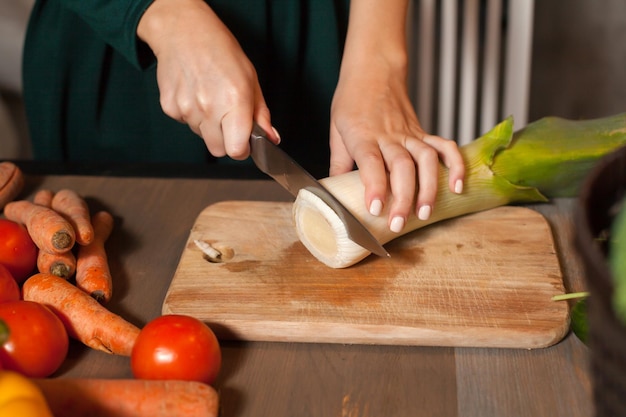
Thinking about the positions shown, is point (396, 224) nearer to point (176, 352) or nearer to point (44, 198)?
point (176, 352)

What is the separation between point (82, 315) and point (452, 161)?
630 millimetres

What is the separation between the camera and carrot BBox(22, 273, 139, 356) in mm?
995

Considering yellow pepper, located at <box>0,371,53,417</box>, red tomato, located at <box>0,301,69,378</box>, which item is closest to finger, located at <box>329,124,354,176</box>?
red tomato, located at <box>0,301,69,378</box>

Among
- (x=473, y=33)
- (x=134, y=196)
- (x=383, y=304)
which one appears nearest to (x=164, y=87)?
(x=134, y=196)

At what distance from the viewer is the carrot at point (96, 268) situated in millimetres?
1094

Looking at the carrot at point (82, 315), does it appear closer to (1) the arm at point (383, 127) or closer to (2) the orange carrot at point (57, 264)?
(2) the orange carrot at point (57, 264)

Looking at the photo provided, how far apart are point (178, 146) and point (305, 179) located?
1.94ft

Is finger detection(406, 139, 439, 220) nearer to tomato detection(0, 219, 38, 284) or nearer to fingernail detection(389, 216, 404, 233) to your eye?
fingernail detection(389, 216, 404, 233)

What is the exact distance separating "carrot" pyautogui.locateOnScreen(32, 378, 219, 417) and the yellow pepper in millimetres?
136

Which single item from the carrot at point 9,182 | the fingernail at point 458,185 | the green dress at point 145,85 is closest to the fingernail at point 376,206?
the fingernail at point 458,185

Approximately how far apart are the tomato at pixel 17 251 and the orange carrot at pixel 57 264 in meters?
0.02

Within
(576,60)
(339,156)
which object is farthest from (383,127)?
(576,60)

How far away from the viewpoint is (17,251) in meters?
1.12

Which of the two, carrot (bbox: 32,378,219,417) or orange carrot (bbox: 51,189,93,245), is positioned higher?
carrot (bbox: 32,378,219,417)
